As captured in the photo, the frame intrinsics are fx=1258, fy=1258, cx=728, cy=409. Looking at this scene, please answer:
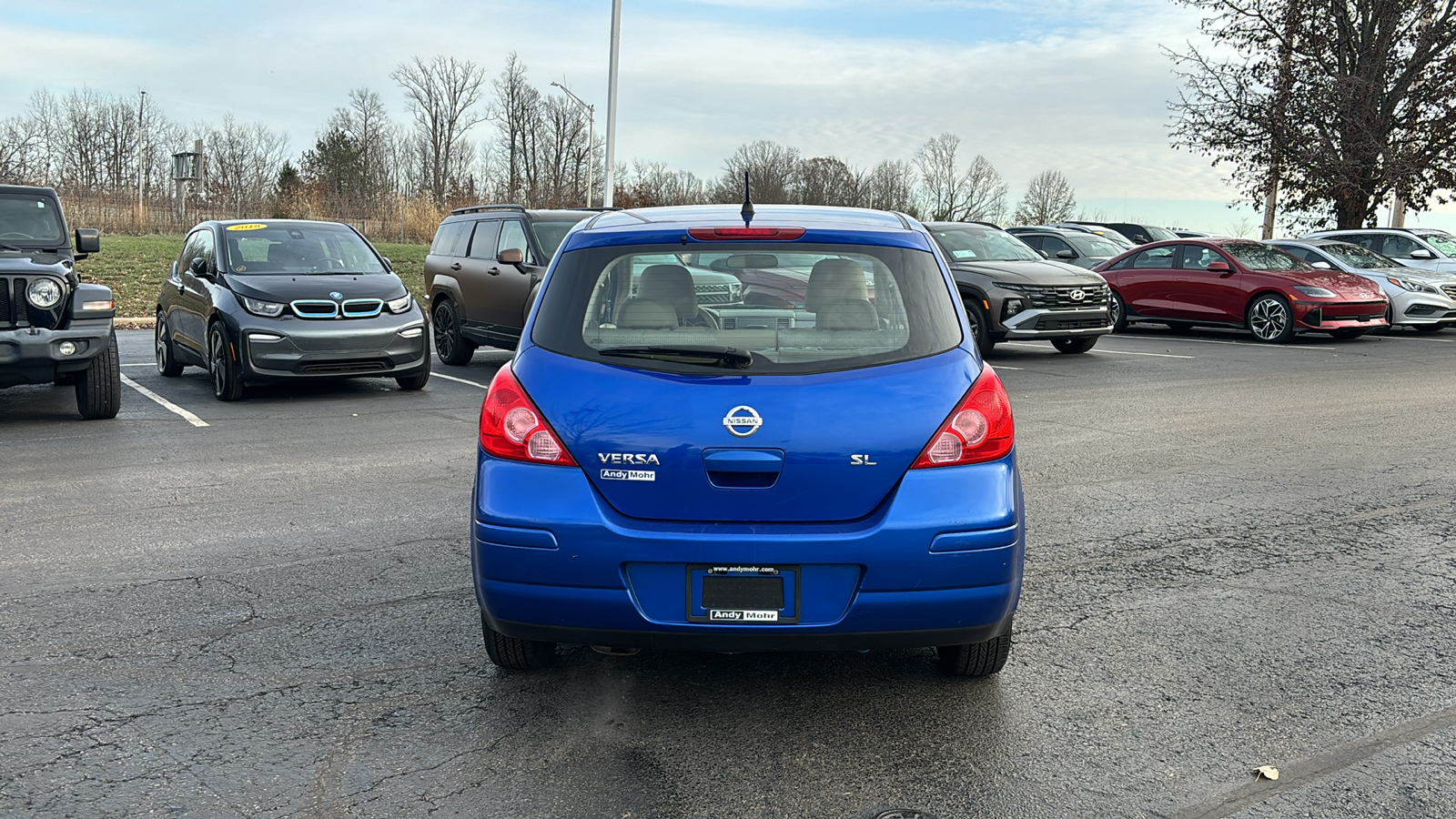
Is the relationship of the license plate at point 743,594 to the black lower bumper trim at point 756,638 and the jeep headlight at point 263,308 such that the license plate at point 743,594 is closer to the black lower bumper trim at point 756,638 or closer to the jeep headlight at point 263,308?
the black lower bumper trim at point 756,638

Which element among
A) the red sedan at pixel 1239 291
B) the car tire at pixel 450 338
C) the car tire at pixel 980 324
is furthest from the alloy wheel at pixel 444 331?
the red sedan at pixel 1239 291

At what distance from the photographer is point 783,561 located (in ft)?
11.8

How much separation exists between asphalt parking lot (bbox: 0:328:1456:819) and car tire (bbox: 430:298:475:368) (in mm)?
6728

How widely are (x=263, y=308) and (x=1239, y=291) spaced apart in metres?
14.4

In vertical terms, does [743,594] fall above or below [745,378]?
below

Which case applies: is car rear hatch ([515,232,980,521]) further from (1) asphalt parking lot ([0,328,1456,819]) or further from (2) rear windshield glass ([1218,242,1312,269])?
(2) rear windshield glass ([1218,242,1312,269])

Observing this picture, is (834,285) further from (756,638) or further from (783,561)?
(756,638)

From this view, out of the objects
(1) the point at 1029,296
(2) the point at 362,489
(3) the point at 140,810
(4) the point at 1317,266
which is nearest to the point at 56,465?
(2) the point at 362,489

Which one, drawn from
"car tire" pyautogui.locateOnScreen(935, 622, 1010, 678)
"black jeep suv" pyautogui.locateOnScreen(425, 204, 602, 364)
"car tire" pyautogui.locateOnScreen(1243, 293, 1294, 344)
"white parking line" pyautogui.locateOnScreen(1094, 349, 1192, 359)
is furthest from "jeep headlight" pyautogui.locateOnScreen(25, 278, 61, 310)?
"car tire" pyautogui.locateOnScreen(1243, 293, 1294, 344)

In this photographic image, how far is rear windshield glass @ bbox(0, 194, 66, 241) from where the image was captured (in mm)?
10805

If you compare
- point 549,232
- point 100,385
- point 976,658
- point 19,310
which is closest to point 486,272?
point 549,232

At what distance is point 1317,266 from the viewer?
19.8 m

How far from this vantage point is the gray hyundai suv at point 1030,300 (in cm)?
1559

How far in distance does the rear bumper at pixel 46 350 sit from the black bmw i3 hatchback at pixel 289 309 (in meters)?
1.62
